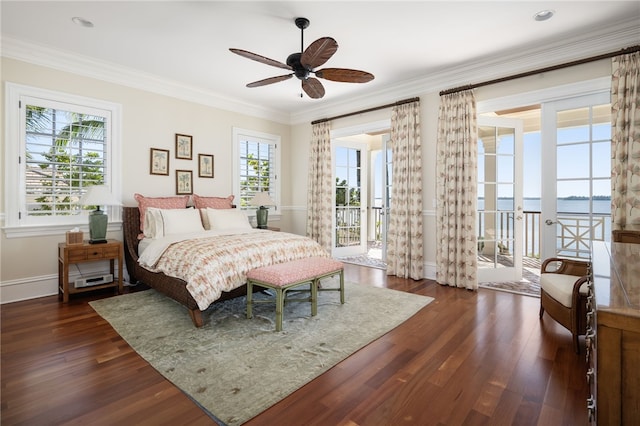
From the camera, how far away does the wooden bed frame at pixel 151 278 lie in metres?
2.79

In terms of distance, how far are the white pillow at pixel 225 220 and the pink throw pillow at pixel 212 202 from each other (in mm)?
261

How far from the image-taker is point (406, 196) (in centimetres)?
456

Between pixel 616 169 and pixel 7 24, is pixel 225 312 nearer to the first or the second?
pixel 7 24

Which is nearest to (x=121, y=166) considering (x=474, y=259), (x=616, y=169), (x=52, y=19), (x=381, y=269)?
(x=52, y=19)

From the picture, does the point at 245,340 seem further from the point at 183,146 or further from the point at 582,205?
the point at 582,205

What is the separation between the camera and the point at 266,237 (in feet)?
11.9

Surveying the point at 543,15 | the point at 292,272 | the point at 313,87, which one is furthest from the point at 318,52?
the point at 543,15

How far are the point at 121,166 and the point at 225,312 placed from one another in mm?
2554

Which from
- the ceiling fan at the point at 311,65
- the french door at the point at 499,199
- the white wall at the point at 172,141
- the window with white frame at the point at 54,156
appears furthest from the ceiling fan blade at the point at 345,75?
the window with white frame at the point at 54,156

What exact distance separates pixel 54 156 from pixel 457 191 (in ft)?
16.1

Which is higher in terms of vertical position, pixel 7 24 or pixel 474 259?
pixel 7 24

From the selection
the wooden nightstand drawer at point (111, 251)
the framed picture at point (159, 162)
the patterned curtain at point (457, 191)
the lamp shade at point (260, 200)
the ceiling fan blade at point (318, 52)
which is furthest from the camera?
the lamp shade at point (260, 200)

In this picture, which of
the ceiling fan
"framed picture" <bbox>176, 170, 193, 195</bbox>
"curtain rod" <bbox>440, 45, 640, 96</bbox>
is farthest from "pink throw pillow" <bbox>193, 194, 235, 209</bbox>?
"curtain rod" <bbox>440, 45, 640, 96</bbox>

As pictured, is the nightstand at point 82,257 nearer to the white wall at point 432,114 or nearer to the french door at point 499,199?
the white wall at point 432,114
